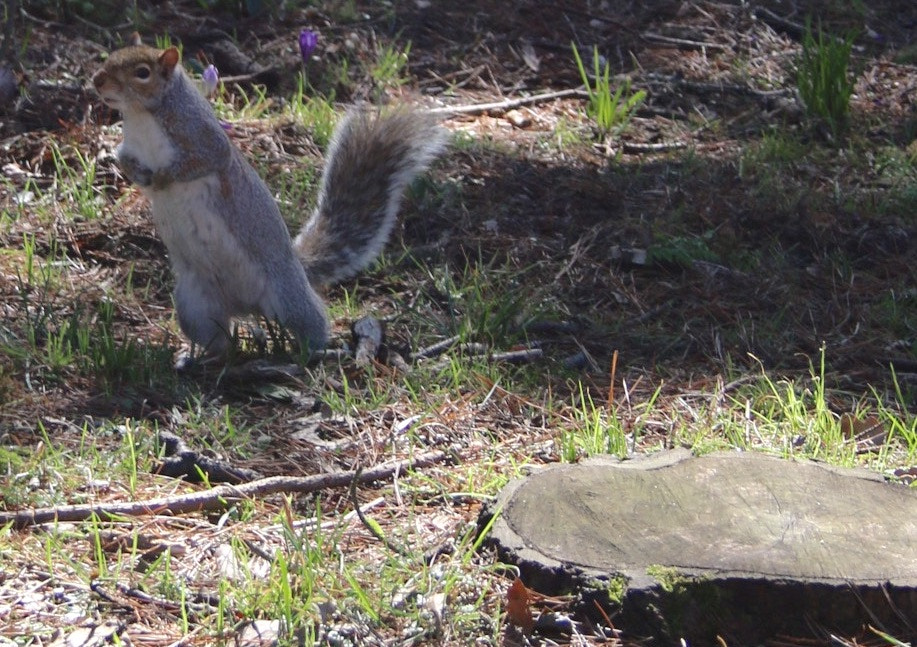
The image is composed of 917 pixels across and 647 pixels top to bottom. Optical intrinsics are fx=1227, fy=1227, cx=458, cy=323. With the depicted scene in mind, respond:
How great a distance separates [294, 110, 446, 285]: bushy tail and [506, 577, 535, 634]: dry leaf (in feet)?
5.92

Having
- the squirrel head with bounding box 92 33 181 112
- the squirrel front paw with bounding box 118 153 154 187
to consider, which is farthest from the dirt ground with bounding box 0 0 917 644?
the squirrel head with bounding box 92 33 181 112

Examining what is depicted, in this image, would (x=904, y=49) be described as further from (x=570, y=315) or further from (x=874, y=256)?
(x=570, y=315)

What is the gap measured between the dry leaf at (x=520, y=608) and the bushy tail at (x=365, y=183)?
5.92 ft

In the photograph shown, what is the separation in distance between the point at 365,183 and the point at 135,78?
792 mm

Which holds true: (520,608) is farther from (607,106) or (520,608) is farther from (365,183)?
(607,106)

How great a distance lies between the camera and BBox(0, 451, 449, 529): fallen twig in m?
2.30

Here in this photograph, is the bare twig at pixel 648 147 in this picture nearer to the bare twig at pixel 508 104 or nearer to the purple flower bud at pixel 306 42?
the bare twig at pixel 508 104

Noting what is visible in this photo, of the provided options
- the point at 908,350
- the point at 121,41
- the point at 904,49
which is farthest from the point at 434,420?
the point at 904,49

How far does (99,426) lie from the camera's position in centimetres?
274

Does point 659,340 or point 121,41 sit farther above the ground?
point 121,41

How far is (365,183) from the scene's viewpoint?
146 inches

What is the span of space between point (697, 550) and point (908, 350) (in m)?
1.57

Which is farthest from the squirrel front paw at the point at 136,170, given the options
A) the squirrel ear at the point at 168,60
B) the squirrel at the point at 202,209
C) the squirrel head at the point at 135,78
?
the squirrel ear at the point at 168,60

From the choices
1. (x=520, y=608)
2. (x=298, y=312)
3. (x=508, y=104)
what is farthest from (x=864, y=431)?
(x=508, y=104)
